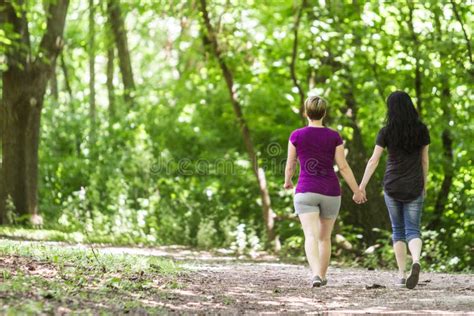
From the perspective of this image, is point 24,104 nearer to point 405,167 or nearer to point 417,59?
point 417,59

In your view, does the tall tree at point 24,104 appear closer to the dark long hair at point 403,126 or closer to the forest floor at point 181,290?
the forest floor at point 181,290

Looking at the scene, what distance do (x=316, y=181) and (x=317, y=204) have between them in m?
0.28

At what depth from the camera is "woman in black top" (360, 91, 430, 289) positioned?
9508mm

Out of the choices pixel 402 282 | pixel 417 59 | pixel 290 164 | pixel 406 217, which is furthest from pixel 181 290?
pixel 417 59

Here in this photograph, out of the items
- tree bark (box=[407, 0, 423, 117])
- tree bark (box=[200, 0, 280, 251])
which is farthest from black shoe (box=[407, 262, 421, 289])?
tree bark (box=[200, 0, 280, 251])

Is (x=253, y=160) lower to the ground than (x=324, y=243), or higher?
higher

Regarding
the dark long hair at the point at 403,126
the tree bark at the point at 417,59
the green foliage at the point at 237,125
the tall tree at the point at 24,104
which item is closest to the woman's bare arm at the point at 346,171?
the dark long hair at the point at 403,126

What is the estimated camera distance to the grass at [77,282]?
663cm

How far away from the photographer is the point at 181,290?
838cm

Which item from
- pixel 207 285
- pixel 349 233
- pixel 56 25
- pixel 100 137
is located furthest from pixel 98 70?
pixel 207 285

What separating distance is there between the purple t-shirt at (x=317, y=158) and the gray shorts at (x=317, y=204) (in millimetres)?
48

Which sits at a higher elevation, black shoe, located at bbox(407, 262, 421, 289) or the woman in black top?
the woman in black top

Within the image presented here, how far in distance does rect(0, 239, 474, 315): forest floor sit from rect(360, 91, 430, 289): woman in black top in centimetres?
74

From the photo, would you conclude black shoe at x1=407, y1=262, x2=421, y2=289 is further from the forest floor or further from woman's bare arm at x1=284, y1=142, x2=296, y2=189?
woman's bare arm at x1=284, y1=142, x2=296, y2=189
